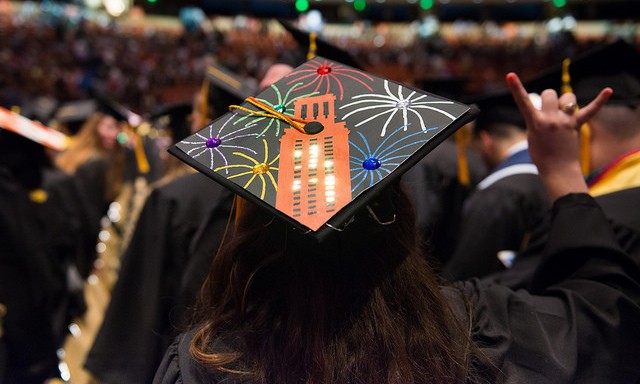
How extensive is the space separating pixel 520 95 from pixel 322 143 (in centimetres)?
Result: 56

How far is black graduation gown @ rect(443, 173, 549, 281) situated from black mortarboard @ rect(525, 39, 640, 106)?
548 millimetres

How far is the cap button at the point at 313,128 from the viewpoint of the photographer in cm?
94

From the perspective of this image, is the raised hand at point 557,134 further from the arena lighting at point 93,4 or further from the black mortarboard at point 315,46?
the arena lighting at point 93,4

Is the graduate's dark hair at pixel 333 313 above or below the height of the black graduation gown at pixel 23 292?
below

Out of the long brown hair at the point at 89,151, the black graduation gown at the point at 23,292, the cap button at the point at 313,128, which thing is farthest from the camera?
the long brown hair at the point at 89,151

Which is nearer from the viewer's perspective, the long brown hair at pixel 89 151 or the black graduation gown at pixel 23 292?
the black graduation gown at pixel 23 292

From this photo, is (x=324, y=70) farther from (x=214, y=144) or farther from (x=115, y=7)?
(x=115, y=7)

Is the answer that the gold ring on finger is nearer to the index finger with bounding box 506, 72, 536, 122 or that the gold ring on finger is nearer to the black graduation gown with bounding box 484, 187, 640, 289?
the index finger with bounding box 506, 72, 536, 122

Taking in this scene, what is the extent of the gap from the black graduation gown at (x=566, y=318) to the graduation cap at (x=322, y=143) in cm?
32

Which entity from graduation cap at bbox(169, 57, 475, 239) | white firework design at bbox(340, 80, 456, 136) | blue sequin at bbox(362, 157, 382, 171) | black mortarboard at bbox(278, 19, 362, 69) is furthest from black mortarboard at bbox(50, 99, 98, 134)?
blue sequin at bbox(362, 157, 382, 171)

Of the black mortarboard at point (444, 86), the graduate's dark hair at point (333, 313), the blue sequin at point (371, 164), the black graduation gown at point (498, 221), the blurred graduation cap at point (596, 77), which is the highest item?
the black mortarboard at point (444, 86)

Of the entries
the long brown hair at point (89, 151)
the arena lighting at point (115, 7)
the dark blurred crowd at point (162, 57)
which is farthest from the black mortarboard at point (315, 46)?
the arena lighting at point (115, 7)

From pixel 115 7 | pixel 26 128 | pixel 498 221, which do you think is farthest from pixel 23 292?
pixel 115 7

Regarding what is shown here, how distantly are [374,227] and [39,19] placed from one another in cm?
1867
